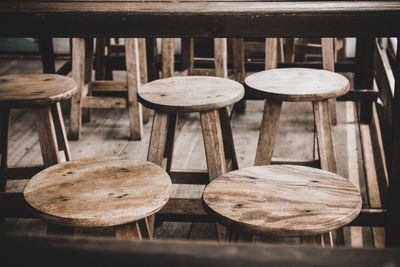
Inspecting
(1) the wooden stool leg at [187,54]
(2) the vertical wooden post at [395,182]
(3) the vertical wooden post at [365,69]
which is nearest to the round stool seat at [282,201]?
(2) the vertical wooden post at [395,182]

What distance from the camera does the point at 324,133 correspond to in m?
2.35

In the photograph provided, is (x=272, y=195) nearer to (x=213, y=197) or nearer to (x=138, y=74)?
(x=213, y=197)

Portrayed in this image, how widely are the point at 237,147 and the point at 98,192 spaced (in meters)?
2.28

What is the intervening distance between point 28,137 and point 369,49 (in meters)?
2.70

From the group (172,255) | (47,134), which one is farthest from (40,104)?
(172,255)

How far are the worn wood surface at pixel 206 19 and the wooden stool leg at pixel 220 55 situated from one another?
6.69ft

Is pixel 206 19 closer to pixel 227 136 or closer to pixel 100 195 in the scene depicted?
pixel 100 195

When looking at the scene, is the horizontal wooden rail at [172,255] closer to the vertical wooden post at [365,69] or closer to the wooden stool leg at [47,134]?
the wooden stool leg at [47,134]

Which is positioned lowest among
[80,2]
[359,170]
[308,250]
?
[359,170]

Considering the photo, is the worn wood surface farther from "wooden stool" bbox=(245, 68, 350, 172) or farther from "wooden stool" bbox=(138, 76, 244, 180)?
Answer: "wooden stool" bbox=(245, 68, 350, 172)

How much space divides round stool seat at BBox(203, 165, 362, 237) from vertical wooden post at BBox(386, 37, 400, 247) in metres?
0.38

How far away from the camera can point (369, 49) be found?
3.88 m

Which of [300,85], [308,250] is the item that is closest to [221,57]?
[300,85]

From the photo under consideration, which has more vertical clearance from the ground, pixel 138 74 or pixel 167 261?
pixel 167 261
